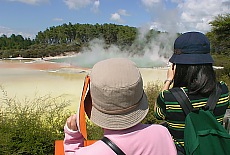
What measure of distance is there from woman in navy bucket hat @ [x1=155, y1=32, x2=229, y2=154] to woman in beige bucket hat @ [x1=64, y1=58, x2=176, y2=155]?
392mm

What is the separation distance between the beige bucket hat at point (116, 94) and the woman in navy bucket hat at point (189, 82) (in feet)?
1.50

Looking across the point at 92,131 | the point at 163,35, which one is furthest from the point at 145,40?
the point at 92,131

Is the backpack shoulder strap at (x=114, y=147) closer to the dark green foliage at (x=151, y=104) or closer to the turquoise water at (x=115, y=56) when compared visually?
the dark green foliage at (x=151, y=104)

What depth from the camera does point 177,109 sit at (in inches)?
57.6

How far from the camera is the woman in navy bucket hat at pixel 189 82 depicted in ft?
Answer: 4.86

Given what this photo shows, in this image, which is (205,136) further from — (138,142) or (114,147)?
(114,147)

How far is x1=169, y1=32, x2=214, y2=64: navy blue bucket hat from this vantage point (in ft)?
5.09

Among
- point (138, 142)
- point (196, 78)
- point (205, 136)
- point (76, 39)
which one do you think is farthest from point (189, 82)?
point (76, 39)

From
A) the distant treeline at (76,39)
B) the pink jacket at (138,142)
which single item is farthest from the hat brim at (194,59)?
the distant treeline at (76,39)

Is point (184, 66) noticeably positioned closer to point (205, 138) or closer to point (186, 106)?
point (186, 106)

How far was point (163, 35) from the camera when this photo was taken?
132 ft

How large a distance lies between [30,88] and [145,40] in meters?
32.7

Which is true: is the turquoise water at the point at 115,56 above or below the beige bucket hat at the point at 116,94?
below

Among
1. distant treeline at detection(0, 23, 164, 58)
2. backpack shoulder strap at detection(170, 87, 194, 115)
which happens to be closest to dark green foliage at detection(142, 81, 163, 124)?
backpack shoulder strap at detection(170, 87, 194, 115)
